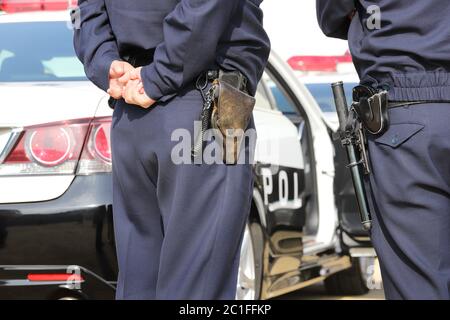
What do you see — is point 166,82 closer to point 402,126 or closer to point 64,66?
point 402,126

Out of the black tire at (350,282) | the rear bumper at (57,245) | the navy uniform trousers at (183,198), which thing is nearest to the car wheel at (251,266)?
the rear bumper at (57,245)

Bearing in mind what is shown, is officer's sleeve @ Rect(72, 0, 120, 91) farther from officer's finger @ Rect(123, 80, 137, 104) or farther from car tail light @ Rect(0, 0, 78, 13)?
car tail light @ Rect(0, 0, 78, 13)

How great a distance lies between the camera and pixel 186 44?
117 inches

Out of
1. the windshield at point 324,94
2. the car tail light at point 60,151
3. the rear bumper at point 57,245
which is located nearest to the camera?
the rear bumper at point 57,245

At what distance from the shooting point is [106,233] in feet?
12.8

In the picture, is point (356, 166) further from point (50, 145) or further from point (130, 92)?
point (50, 145)

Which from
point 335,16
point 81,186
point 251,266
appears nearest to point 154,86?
point 335,16

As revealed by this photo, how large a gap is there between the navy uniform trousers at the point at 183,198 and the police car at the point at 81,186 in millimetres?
813

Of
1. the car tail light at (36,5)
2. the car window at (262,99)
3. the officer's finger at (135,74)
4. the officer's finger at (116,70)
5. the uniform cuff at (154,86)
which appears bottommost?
the uniform cuff at (154,86)

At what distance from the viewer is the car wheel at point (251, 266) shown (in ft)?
15.6

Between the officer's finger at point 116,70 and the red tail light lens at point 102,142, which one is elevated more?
the red tail light lens at point 102,142

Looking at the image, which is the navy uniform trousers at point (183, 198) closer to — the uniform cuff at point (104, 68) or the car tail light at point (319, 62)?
the uniform cuff at point (104, 68)

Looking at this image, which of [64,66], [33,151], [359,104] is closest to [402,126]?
[359,104]

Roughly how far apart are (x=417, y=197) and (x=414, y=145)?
0.15 m
